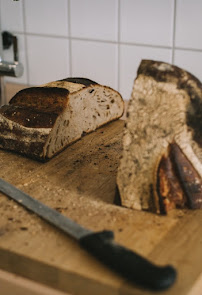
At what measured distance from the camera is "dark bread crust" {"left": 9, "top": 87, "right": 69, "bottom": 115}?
1324mm

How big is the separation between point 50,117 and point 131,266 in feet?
1.95

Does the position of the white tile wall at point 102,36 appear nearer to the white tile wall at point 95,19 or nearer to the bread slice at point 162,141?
the white tile wall at point 95,19

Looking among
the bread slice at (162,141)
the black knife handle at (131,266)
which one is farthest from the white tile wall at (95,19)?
the black knife handle at (131,266)

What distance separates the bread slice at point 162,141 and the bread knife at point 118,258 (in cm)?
17

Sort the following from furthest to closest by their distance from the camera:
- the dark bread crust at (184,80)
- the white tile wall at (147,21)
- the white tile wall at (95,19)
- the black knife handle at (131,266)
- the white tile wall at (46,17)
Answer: the white tile wall at (46,17)
the white tile wall at (95,19)
the white tile wall at (147,21)
the dark bread crust at (184,80)
the black knife handle at (131,266)

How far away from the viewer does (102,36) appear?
5.93 ft

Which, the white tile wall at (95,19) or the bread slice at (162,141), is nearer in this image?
the bread slice at (162,141)

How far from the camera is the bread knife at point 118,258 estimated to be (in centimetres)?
79

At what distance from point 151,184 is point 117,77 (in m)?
0.87

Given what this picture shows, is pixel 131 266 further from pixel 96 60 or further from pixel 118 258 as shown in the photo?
pixel 96 60

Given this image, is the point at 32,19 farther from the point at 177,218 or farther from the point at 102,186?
the point at 177,218

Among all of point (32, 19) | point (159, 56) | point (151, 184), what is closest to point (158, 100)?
point (151, 184)

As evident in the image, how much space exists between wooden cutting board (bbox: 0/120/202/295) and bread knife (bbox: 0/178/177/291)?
19 millimetres

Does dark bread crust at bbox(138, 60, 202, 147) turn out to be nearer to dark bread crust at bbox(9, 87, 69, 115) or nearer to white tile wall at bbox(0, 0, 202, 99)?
dark bread crust at bbox(9, 87, 69, 115)
